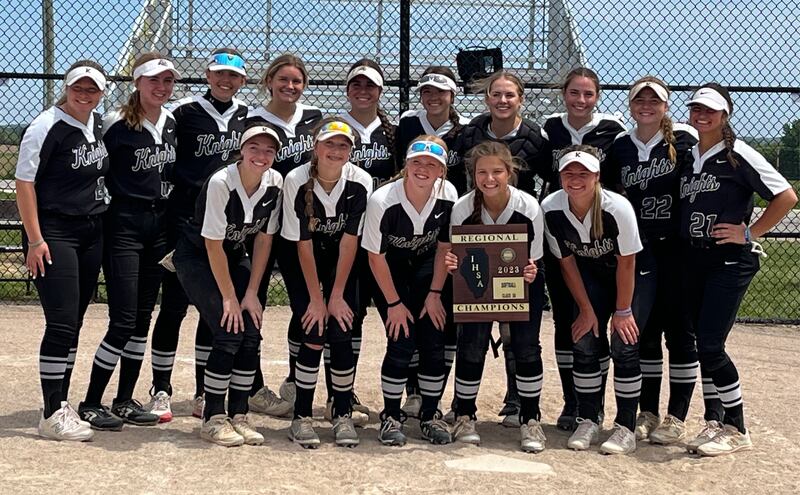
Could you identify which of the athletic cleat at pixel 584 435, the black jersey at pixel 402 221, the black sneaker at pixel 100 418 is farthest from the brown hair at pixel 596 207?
the black sneaker at pixel 100 418

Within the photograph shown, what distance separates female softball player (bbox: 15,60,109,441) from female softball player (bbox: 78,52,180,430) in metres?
0.11

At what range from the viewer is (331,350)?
5.13 meters

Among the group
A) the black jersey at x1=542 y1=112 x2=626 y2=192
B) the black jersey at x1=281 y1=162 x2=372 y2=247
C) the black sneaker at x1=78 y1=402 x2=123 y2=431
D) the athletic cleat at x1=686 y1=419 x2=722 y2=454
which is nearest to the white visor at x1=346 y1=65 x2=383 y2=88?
the black jersey at x1=281 y1=162 x2=372 y2=247

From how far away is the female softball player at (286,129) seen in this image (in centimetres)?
530

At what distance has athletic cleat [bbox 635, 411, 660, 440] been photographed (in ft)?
17.3

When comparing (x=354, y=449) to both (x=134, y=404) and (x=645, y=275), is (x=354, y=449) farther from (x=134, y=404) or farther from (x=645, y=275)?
(x=645, y=275)

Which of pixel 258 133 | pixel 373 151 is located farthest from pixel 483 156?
pixel 258 133

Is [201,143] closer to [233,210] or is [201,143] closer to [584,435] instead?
[233,210]

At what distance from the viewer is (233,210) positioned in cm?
489

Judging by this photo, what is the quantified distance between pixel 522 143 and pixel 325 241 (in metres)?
1.29

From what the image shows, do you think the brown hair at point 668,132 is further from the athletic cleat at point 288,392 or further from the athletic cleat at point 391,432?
the athletic cleat at point 288,392

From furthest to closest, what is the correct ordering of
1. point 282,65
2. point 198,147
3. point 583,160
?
point 198,147 → point 282,65 → point 583,160

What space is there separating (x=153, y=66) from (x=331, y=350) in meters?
1.85

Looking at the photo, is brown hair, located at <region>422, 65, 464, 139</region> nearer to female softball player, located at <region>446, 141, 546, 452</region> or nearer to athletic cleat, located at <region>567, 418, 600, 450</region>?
female softball player, located at <region>446, 141, 546, 452</region>
